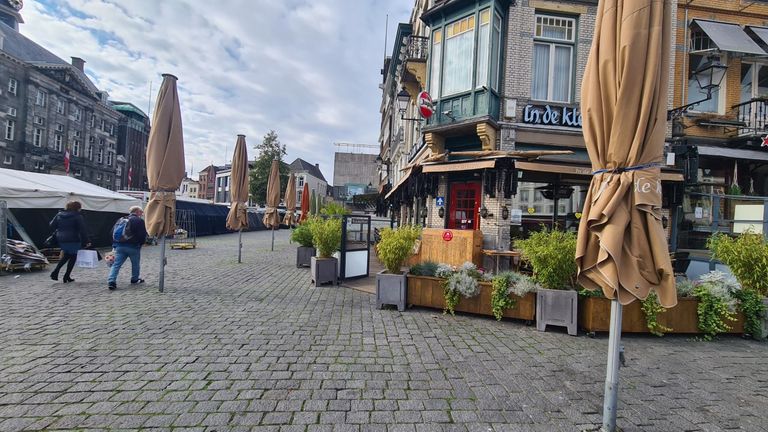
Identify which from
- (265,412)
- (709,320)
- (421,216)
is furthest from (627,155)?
(421,216)

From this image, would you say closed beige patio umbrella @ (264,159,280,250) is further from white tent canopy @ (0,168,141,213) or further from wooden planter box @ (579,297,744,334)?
wooden planter box @ (579,297,744,334)

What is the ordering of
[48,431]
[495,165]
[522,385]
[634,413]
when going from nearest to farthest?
1. [48,431]
2. [634,413]
3. [522,385]
4. [495,165]

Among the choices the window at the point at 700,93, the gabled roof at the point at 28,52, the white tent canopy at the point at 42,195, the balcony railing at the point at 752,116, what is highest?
the gabled roof at the point at 28,52

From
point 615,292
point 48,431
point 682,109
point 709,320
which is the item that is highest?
point 682,109

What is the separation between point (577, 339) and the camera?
4.65 meters

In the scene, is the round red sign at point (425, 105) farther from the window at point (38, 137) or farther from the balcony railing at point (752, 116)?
the window at point (38, 137)

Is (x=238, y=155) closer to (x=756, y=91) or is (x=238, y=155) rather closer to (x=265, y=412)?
(x=265, y=412)

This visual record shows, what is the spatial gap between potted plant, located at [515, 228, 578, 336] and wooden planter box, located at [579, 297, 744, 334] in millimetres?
177

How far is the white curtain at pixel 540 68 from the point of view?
10680 mm

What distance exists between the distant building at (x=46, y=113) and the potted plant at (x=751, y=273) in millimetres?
57465

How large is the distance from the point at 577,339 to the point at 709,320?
6.49ft

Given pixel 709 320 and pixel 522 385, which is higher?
pixel 709 320

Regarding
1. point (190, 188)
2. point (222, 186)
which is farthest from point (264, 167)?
Result: point (190, 188)

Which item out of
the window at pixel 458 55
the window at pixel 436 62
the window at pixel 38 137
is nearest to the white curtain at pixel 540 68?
the window at pixel 458 55
